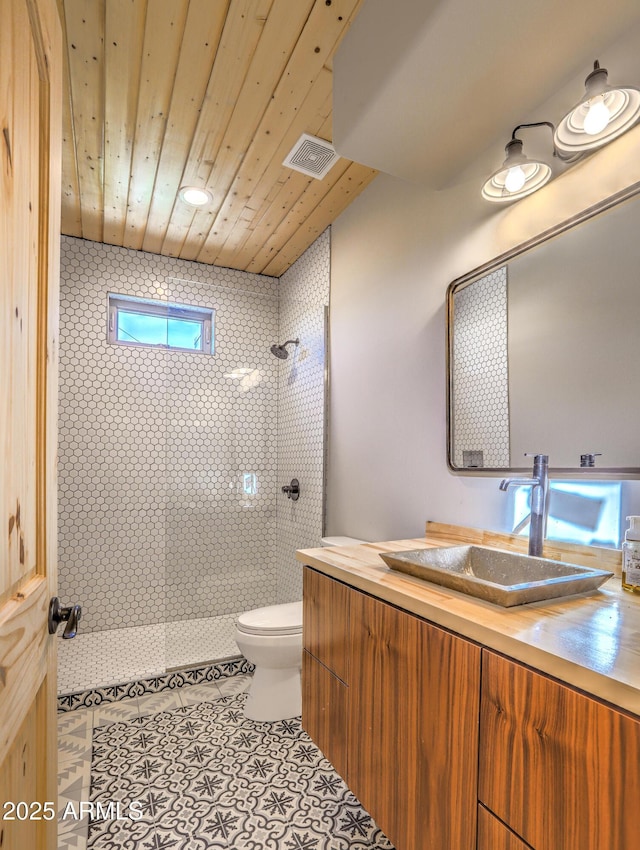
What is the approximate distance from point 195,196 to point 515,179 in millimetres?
1748

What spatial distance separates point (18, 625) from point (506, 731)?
0.77m

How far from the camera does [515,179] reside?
4.62 feet

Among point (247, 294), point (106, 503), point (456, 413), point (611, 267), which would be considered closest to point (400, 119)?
point (611, 267)

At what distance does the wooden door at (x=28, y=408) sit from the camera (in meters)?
0.62

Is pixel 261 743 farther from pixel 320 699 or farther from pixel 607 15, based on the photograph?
pixel 607 15

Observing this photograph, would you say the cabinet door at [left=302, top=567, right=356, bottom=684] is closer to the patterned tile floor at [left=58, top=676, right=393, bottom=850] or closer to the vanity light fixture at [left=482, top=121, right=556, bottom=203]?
the patterned tile floor at [left=58, top=676, right=393, bottom=850]

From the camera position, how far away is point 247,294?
11.0 ft

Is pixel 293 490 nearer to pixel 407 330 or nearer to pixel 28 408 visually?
pixel 407 330

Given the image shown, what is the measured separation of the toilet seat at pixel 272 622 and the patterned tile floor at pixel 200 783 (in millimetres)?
421

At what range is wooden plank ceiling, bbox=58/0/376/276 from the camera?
149cm

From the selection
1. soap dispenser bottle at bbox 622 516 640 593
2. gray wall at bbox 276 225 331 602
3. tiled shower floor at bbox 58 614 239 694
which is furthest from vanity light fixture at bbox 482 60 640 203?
tiled shower floor at bbox 58 614 239 694

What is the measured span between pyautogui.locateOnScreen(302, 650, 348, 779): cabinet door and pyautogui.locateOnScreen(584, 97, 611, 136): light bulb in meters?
Answer: 1.61

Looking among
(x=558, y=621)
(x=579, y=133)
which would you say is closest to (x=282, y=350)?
(x=579, y=133)

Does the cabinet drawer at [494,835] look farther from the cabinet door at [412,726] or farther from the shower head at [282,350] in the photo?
the shower head at [282,350]
